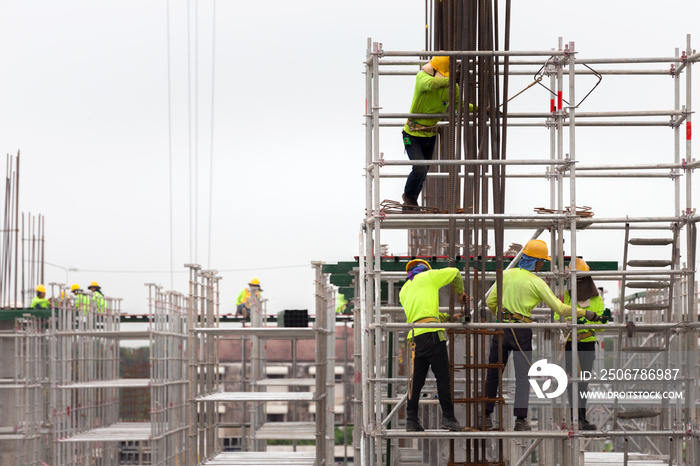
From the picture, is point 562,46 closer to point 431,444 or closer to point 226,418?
point 431,444

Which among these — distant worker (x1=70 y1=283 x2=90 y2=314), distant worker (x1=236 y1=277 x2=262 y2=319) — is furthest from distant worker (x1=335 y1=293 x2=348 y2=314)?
distant worker (x1=70 y1=283 x2=90 y2=314)

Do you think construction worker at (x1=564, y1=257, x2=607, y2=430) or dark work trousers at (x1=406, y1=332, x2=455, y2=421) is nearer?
dark work trousers at (x1=406, y1=332, x2=455, y2=421)

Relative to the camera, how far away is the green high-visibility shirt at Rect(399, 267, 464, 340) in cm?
1052

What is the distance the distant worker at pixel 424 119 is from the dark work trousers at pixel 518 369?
1957 millimetres

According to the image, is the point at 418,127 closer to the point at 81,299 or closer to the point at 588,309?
the point at 588,309

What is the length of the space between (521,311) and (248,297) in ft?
67.8

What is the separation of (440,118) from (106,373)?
17365 millimetres

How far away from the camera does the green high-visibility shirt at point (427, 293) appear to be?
1052cm

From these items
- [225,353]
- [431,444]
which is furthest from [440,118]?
[225,353]

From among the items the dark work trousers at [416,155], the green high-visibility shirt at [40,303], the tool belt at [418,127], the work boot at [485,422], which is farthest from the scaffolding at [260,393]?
the green high-visibility shirt at [40,303]

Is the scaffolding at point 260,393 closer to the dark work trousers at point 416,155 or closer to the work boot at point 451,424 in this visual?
the dark work trousers at point 416,155

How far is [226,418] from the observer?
70.3 m

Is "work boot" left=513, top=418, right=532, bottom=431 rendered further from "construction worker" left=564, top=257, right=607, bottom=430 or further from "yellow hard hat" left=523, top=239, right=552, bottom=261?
"yellow hard hat" left=523, top=239, right=552, bottom=261

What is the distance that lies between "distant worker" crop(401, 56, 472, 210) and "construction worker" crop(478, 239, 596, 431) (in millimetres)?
1488
